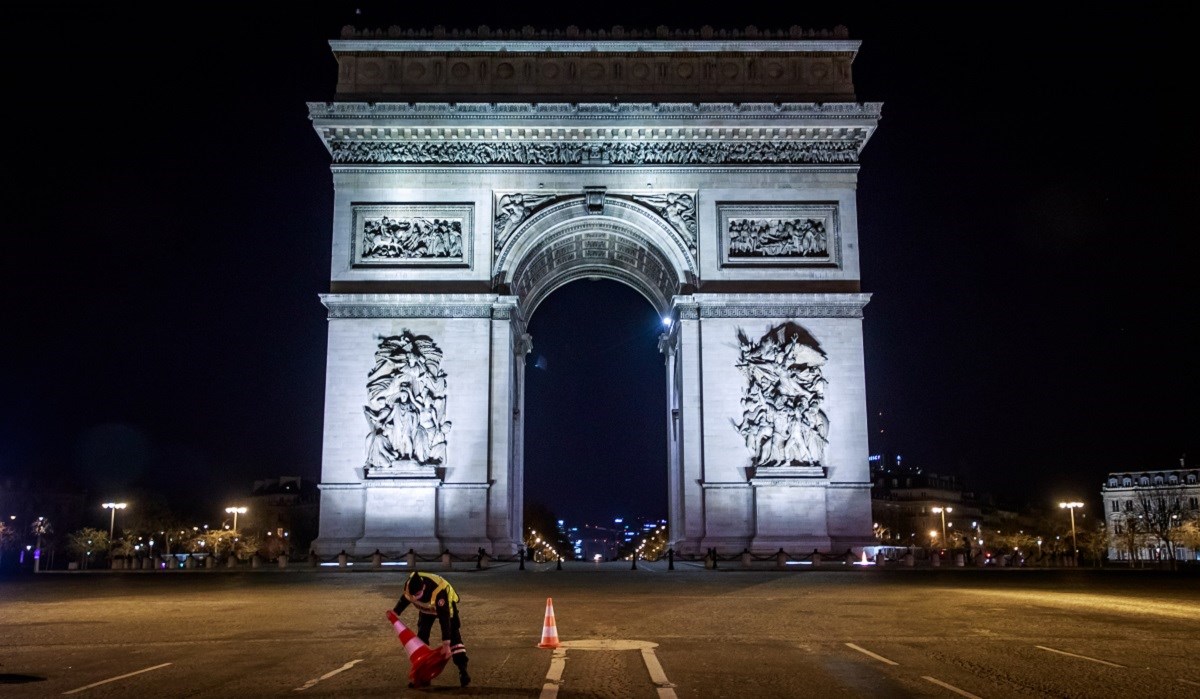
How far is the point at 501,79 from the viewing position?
1447 inches

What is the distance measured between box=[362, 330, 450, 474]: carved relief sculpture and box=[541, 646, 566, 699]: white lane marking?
74.0 ft

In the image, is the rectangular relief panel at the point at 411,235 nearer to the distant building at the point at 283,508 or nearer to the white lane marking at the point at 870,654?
the white lane marking at the point at 870,654

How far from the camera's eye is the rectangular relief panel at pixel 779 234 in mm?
35906

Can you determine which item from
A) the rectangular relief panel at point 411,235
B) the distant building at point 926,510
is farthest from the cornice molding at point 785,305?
the distant building at point 926,510

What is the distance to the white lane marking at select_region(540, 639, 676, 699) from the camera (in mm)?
8852

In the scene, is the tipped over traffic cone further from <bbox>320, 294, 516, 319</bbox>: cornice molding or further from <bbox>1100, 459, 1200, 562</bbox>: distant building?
<bbox>1100, 459, 1200, 562</bbox>: distant building

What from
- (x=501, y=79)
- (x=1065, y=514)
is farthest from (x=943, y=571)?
(x=1065, y=514)

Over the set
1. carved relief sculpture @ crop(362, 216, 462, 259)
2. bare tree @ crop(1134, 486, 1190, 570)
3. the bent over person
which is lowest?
the bent over person

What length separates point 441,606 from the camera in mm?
9062

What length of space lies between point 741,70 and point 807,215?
562 cm

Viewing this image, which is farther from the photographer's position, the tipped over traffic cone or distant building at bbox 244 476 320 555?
distant building at bbox 244 476 320 555

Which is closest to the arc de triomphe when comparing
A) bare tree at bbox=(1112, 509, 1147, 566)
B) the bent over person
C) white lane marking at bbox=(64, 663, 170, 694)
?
white lane marking at bbox=(64, 663, 170, 694)

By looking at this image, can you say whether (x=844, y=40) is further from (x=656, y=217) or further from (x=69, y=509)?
(x=69, y=509)

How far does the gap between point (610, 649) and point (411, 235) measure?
25970mm
